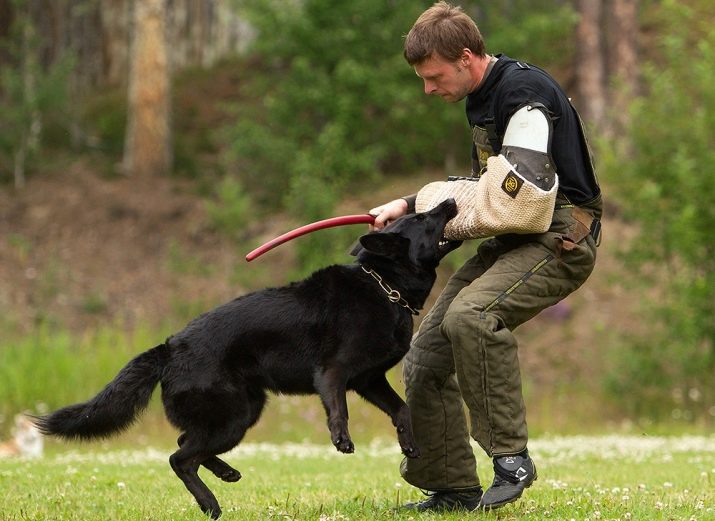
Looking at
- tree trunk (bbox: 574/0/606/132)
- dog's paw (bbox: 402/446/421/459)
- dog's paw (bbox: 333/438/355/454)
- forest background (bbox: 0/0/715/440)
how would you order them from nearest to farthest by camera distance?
1. dog's paw (bbox: 333/438/355/454)
2. dog's paw (bbox: 402/446/421/459)
3. forest background (bbox: 0/0/715/440)
4. tree trunk (bbox: 574/0/606/132)

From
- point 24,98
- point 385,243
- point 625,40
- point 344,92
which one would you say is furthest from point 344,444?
point 625,40

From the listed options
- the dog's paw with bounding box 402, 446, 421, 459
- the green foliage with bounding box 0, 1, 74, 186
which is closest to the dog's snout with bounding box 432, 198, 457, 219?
the dog's paw with bounding box 402, 446, 421, 459

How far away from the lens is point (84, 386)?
1338 centimetres

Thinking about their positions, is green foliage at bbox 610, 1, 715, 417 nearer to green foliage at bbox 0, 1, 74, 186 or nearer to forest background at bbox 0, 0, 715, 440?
forest background at bbox 0, 0, 715, 440

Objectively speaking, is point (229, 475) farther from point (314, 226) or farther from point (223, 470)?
point (314, 226)

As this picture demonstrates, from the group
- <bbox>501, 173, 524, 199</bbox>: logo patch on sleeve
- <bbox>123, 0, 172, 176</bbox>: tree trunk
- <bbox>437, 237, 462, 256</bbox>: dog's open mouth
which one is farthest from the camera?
<bbox>123, 0, 172, 176</bbox>: tree trunk

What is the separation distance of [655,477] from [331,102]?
13140 mm

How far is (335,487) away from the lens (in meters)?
6.70

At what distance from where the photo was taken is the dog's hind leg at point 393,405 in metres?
A: 5.23

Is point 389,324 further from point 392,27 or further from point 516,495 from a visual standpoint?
point 392,27

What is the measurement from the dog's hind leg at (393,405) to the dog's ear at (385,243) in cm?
→ 63

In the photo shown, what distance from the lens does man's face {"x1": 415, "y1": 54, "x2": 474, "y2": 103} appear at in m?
5.00

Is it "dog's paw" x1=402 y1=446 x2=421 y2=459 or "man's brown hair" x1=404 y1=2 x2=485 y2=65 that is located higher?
"man's brown hair" x1=404 y1=2 x2=485 y2=65

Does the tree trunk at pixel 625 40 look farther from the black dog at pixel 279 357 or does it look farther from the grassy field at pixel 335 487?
the black dog at pixel 279 357
